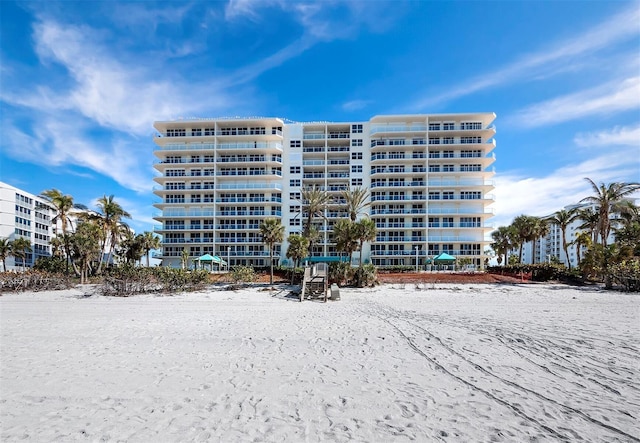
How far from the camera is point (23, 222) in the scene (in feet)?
238

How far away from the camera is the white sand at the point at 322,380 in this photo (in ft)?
17.7

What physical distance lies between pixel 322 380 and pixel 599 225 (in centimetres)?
4389

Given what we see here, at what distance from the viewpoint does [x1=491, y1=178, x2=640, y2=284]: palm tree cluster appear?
3479 cm

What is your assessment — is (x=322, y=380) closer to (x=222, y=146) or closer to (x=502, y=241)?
(x=222, y=146)

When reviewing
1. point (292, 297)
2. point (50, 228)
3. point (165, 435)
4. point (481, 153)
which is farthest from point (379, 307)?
point (50, 228)

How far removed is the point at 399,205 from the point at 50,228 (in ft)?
265

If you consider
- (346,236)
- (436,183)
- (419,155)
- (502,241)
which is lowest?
(502,241)

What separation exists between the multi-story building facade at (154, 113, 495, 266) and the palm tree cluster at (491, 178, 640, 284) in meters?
7.29

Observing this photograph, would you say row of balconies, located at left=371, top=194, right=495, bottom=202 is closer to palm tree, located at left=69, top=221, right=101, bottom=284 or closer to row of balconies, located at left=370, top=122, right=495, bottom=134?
row of balconies, located at left=370, top=122, right=495, bottom=134

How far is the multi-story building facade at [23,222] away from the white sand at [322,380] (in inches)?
2562

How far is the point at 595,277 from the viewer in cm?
3638

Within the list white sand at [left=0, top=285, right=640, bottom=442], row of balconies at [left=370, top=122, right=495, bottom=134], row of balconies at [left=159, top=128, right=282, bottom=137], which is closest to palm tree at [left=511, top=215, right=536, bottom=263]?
row of balconies at [left=370, top=122, right=495, bottom=134]

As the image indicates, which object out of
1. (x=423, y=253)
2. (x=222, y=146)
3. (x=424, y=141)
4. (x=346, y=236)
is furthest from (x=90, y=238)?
(x=424, y=141)

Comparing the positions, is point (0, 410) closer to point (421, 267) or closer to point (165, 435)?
point (165, 435)
